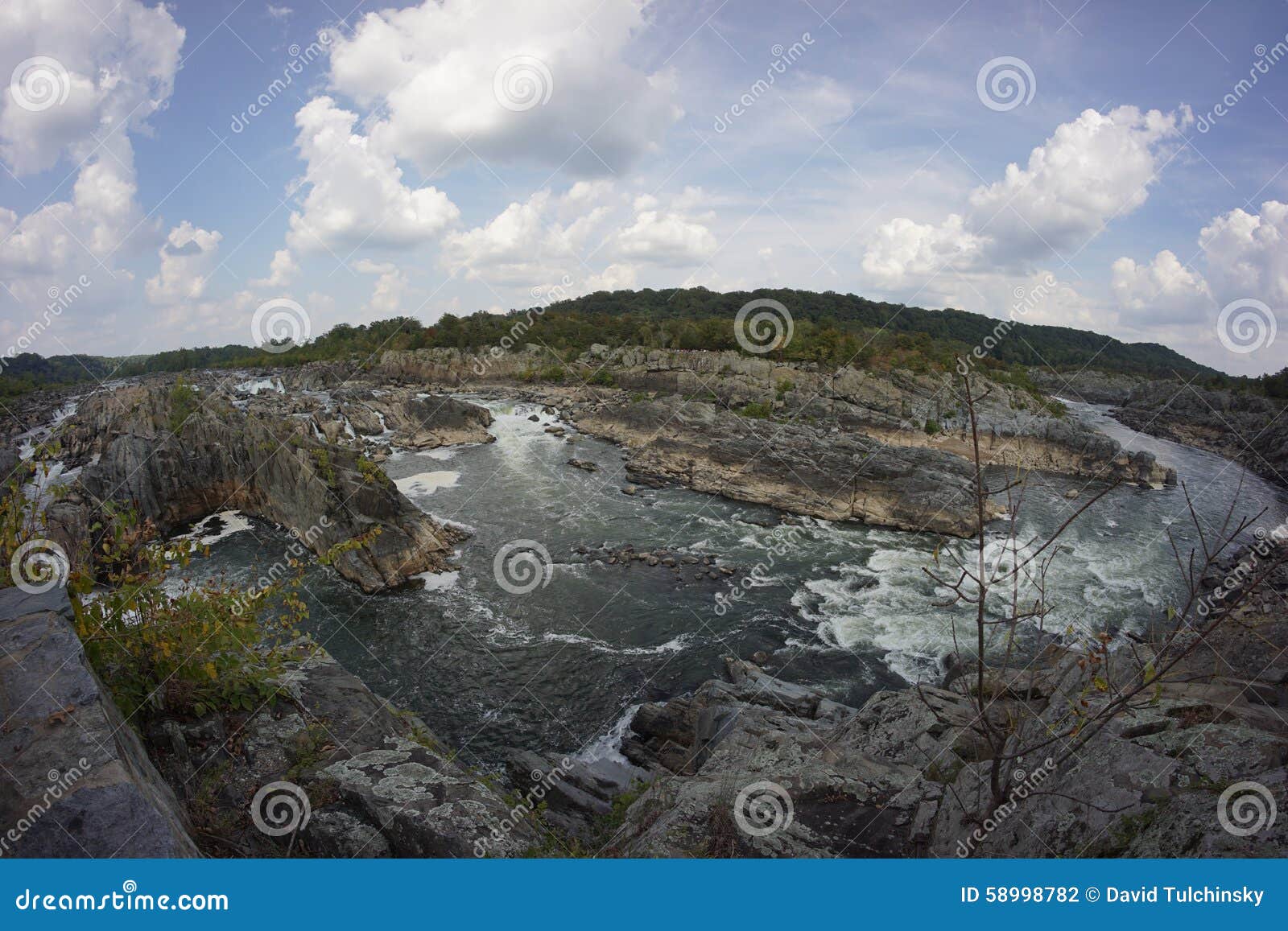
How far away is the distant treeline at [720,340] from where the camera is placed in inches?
2172

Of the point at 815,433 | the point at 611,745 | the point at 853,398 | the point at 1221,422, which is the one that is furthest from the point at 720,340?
the point at 611,745

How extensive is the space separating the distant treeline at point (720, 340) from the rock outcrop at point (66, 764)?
3599 cm

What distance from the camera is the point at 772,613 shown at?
17516mm

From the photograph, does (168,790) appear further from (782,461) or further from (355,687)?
(782,461)

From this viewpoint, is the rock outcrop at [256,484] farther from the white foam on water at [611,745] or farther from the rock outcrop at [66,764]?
the rock outcrop at [66,764]

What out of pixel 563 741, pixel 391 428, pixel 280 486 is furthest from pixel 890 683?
pixel 391 428

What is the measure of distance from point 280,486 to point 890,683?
21.0 metres

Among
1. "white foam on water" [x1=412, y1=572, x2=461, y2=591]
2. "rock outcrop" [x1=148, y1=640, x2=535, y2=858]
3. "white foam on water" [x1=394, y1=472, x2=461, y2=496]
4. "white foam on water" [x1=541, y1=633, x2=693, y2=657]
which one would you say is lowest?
"white foam on water" [x1=541, y1=633, x2=693, y2=657]

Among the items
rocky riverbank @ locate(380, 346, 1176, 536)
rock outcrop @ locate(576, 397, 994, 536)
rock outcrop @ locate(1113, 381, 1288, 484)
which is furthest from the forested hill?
rock outcrop @ locate(576, 397, 994, 536)

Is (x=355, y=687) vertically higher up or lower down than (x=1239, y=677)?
lower down

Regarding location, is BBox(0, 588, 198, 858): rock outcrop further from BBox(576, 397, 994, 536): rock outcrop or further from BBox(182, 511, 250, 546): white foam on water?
BBox(576, 397, 994, 536): rock outcrop

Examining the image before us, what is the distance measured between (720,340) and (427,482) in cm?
3976

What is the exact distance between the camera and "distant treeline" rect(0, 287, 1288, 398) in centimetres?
5516

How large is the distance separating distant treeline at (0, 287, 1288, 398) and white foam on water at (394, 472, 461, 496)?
11898 millimetres
